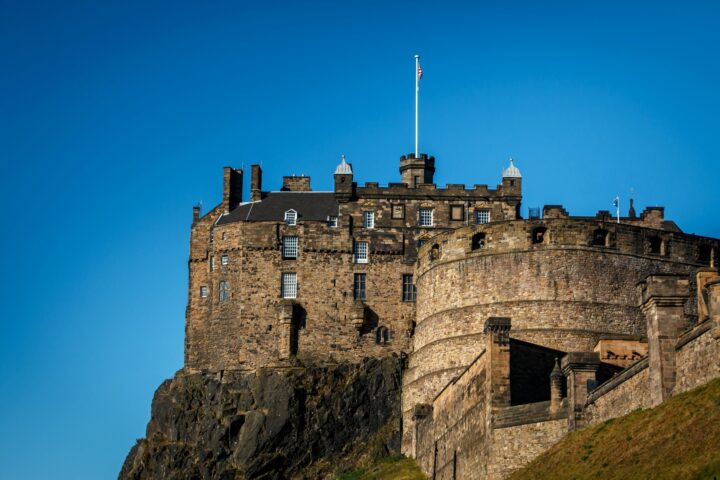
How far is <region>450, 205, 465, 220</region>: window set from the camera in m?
84.6

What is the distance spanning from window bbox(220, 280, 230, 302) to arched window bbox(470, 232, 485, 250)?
17.9 meters

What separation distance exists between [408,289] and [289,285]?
6.47 meters

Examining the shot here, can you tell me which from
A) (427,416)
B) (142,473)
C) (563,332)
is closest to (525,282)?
(563,332)

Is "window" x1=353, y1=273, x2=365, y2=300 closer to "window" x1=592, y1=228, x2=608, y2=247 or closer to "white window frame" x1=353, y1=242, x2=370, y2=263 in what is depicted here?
"white window frame" x1=353, y1=242, x2=370, y2=263

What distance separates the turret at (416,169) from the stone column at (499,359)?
29.6 m

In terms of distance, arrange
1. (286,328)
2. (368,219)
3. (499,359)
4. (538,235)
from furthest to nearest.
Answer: (368,219), (286,328), (538,235), (499,359)

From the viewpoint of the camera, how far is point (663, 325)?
155ft

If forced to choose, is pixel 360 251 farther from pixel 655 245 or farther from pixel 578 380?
pixel 578 380

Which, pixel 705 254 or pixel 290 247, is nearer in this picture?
pixel 705 254

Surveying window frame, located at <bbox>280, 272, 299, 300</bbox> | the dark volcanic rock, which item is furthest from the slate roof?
the dark volcanic rock

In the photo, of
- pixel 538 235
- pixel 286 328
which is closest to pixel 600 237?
pixel 538 235

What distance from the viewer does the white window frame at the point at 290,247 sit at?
84938 millimetres

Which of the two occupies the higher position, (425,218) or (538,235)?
(425,218)

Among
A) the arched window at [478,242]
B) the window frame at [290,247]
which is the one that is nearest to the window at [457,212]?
the window frame at [290,247]
